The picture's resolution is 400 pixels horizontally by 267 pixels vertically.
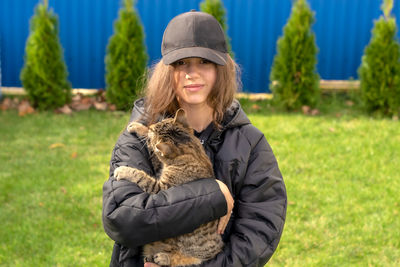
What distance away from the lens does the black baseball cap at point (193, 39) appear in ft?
8.18

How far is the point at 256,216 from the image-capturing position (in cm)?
253

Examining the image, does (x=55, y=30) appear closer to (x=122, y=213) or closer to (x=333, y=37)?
(x=333, y=37)

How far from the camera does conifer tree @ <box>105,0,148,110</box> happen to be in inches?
329

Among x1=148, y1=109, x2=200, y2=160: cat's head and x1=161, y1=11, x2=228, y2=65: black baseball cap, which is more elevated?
x1=161, y1=11, x2=228, y2=65: black baseball cap

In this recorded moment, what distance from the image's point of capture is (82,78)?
1002 centimetres

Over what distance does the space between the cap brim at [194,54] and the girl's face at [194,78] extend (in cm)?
13

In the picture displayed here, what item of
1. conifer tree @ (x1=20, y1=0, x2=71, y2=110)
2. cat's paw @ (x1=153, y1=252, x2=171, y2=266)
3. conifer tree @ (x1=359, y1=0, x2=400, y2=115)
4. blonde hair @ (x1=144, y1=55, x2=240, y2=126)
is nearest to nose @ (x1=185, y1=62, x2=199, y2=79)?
blonde hair @ (x1=144, y1=55, x2=240, y2=126)

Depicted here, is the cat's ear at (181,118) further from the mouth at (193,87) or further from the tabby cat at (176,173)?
the mouth at (193,87)

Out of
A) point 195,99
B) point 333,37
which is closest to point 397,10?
point 333,37

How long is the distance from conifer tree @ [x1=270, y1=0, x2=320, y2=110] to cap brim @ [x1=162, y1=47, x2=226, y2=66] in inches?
231

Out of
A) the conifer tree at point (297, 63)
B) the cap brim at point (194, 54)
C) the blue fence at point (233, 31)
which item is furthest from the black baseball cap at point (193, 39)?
the blue fence at point (233, 31)

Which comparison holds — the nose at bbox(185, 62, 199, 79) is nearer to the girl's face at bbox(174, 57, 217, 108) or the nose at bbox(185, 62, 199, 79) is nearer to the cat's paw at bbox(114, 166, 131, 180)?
the girl's face at bbox(174, 57, 217, 108)

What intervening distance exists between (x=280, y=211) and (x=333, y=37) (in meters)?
7.74

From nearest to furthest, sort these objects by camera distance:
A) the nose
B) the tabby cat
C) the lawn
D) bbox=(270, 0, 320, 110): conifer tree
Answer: the tabby cat < the nose < the lawn < bbox=(270, 0, 320, 110): conifer tree
